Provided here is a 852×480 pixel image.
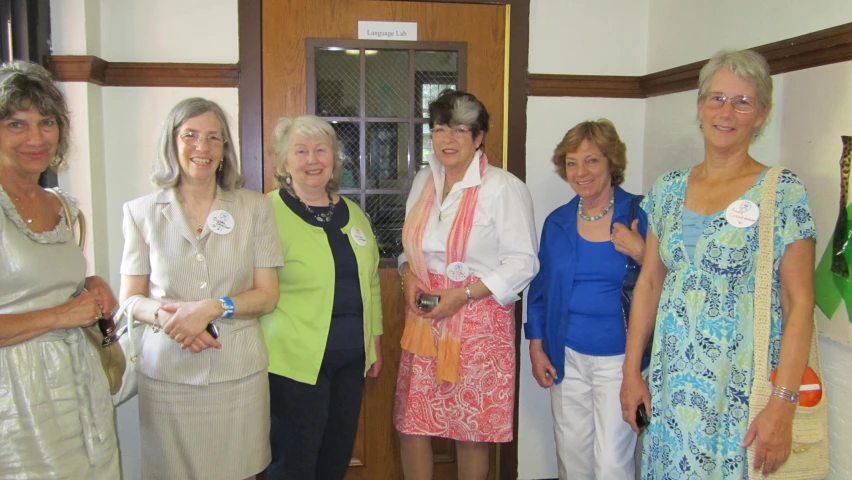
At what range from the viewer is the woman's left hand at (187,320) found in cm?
171

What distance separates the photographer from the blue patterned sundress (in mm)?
1631

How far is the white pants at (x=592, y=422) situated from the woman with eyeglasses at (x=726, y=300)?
260mm

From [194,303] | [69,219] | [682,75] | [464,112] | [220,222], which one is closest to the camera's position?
[69,219]

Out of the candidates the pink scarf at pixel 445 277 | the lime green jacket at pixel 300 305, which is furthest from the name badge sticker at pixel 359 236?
the pink scarf at pixel 445 277

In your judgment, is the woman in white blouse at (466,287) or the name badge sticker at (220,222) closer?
the name badge sticker at (220,222)

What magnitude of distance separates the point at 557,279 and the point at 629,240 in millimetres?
283

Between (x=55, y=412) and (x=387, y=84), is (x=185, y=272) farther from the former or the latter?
(x=387, y=84)

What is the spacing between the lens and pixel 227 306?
1793mm

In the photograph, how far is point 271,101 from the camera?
2.59 m

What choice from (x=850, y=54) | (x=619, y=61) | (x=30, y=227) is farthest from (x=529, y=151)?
(x=30, y=227)

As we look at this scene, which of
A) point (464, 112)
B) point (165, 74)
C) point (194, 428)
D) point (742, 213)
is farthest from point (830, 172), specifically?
point (165, 74)

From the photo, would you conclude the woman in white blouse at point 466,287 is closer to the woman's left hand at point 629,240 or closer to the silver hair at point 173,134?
the woman's left hand at point 629,240

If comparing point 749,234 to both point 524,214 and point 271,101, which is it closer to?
point 524,214

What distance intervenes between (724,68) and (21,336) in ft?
6.11
